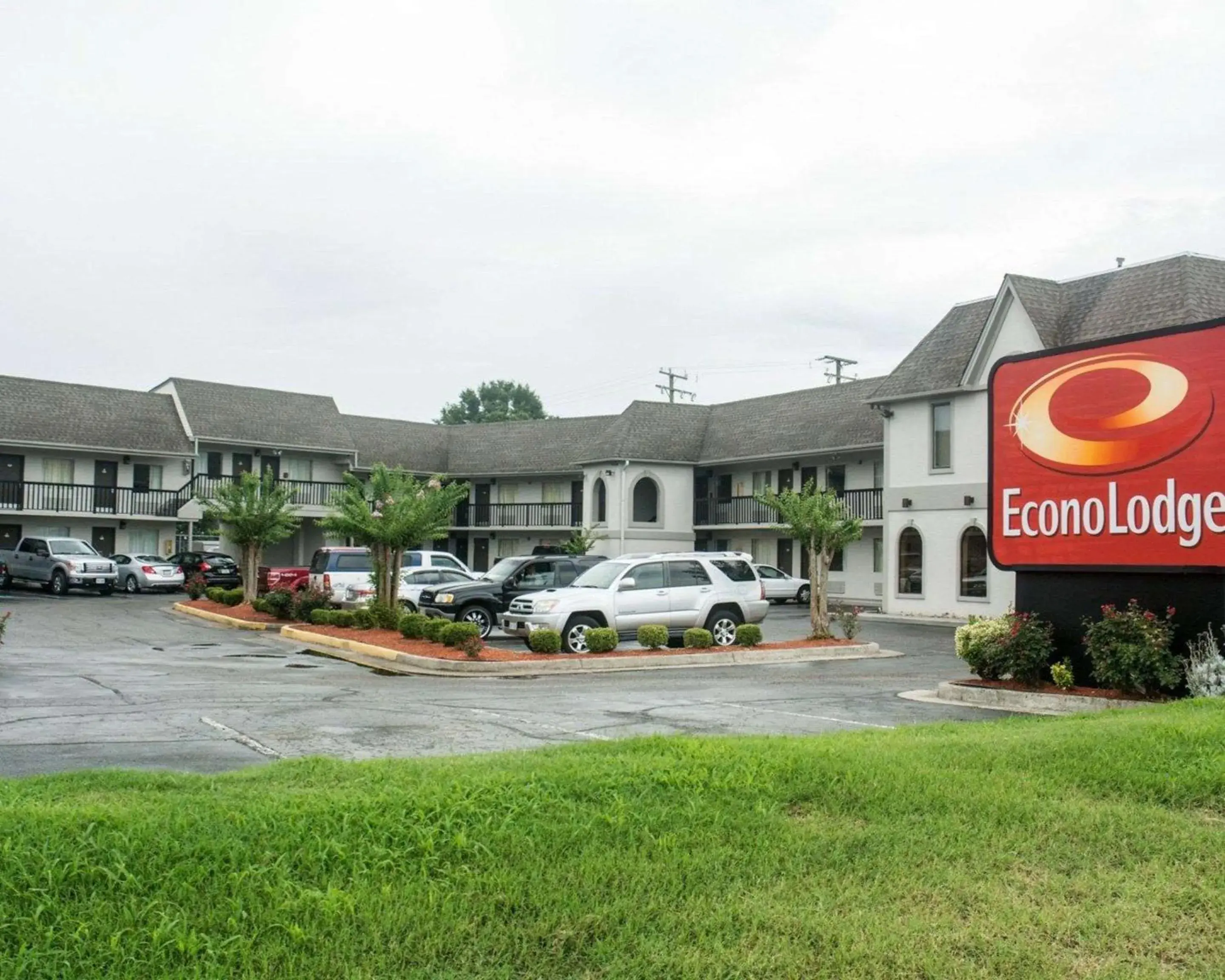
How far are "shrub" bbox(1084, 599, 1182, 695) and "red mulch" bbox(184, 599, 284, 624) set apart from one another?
19164 millimetres

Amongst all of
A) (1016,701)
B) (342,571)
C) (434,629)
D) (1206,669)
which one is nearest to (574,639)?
(434,629)

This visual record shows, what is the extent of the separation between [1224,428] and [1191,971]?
35.1 ft

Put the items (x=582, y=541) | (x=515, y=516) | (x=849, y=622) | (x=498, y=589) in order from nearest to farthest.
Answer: (x=849, y=622) → (x=498, y=589) → (x=582, y=541) → (x=515, y=516)

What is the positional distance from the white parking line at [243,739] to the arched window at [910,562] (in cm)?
2730

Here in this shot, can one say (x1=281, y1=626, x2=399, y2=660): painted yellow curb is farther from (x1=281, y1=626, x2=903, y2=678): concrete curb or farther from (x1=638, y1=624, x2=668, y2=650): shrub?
(x1=638, y1=624, x2=668, y2=650): shrub

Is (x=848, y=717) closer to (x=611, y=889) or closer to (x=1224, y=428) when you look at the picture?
(x=1224, y=428)

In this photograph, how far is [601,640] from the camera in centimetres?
2059

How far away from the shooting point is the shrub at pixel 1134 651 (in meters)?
14.1

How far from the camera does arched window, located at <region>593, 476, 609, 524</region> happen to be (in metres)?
50.6

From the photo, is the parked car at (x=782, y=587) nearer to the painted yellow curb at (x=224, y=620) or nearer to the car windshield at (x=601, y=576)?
the painted yellow curb at (x=224, y=620)

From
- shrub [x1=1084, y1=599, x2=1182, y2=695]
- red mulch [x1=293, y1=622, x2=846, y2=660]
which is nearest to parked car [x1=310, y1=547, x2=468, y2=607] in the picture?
red mulch [x1=293, y1=622, x2=846, y2=660]

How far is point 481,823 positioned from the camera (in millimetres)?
5789

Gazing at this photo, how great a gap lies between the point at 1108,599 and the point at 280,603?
19.3m

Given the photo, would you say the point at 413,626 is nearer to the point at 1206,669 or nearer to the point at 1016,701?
the point at 1016,701
